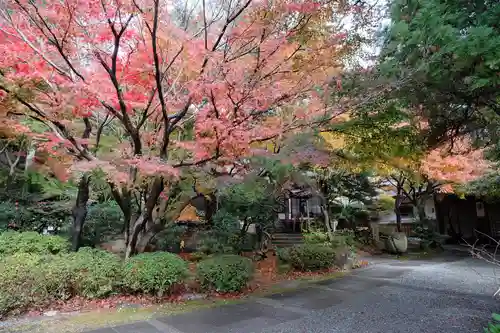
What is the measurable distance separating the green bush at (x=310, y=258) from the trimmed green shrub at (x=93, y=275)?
5088 mm

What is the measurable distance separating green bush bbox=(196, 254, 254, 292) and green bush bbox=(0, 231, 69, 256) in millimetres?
3297

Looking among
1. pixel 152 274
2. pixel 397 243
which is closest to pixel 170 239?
pixel 152 274

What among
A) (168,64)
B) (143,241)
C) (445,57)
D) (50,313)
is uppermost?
(168,64)

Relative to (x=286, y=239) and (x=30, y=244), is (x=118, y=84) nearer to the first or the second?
(x=30, y=244)

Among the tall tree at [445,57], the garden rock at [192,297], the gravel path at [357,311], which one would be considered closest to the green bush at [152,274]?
the garden rock at [192,297]

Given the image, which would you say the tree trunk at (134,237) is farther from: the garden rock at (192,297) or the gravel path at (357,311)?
the gravel path at (357,311)

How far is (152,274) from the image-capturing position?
581 centimetres

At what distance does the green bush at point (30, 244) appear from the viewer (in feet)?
21.4

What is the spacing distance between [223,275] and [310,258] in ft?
11.6

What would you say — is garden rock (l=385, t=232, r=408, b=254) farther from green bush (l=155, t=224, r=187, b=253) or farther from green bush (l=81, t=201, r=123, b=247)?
green bush (l=81, t=201, r=123, b=247)

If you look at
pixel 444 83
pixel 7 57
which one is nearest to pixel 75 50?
pixel 7 57

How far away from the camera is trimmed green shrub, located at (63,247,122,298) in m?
5.61

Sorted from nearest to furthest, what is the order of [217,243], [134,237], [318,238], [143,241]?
1. [134,237]
2. [143,241]
3. [217,243]
4. [318,238]

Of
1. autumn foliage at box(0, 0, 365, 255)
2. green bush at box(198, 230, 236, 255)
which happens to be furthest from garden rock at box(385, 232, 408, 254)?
autumn foliage at box(0, 0, 365, 255)
